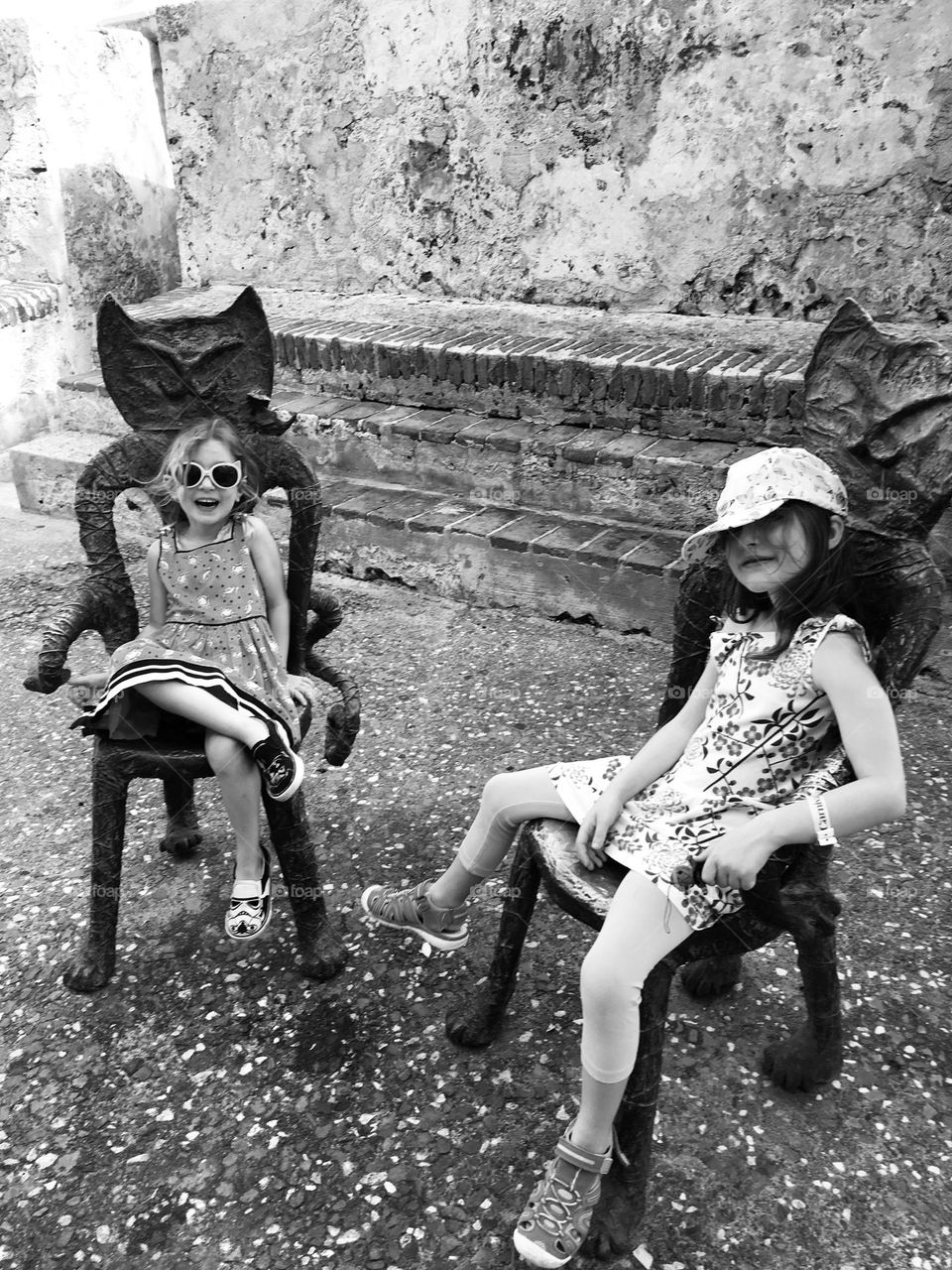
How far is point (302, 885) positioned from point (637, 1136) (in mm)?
1029

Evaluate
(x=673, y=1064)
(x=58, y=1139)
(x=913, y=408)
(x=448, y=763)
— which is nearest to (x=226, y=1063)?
(x=58, y=1139)

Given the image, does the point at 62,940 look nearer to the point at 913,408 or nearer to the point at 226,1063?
the point at 226,1063

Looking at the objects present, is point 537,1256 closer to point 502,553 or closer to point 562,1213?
point 562,1213

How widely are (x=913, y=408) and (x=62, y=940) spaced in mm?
2427

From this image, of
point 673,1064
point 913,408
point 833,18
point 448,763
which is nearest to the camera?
point 913,408

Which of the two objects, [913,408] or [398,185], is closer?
[913,408]

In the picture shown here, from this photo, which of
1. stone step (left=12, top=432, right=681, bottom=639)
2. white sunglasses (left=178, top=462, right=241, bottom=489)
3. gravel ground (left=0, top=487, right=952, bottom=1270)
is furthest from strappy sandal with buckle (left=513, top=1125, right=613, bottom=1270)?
stone step (left=12, top=432, right=681, bottom=639)

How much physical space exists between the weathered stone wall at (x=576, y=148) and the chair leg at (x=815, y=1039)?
10.1 feet

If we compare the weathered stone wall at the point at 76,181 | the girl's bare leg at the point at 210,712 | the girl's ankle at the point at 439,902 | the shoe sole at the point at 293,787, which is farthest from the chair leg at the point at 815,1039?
the weathered stone wall at the point at 76,181

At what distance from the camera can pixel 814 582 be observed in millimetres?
2148

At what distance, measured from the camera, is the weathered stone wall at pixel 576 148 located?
171 inches

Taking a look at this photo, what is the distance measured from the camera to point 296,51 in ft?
18.4

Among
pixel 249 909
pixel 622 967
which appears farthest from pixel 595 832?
pixel 249 909

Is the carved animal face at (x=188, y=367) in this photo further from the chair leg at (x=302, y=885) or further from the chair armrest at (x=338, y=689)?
the chair leg at (x=302, y=885)
